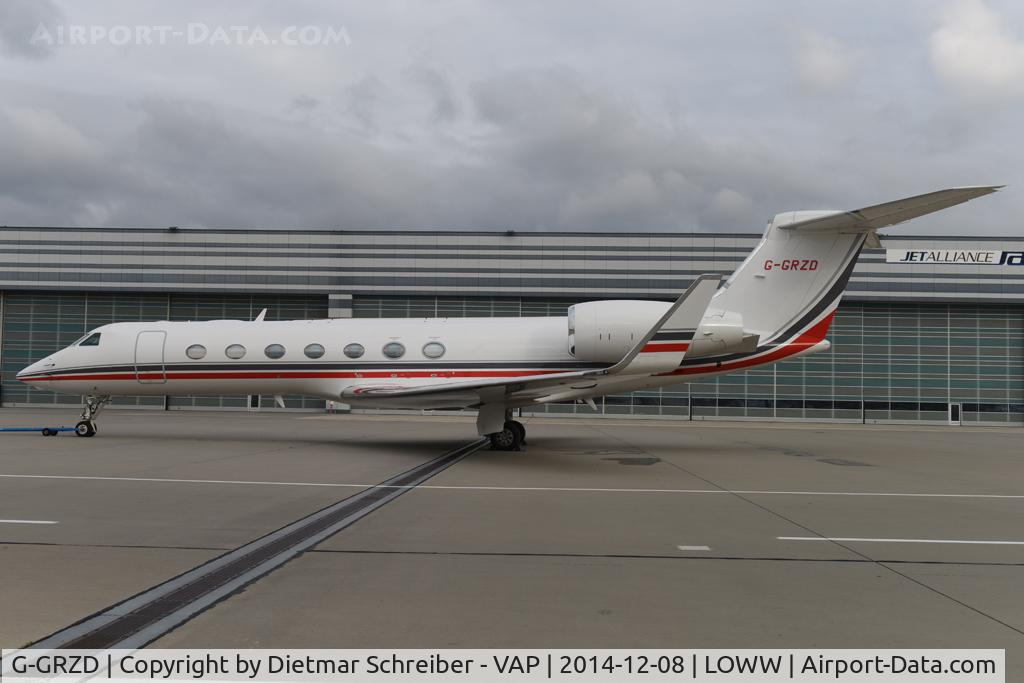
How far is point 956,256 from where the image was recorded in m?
32.5

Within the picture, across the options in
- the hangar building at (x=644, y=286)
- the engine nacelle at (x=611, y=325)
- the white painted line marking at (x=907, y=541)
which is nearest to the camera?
the white painted line marking at (x=907, y=541)

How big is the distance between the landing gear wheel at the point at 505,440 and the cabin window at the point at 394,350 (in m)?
2.84

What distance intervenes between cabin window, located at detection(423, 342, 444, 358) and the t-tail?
5.41 m

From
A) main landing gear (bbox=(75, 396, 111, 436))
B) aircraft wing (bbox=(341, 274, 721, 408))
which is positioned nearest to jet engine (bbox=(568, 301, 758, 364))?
aircraft wing (bbox=(341, 274, 721, 408))

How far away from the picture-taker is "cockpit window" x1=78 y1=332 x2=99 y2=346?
1728 cm

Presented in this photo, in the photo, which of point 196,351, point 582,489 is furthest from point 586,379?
point 196,351

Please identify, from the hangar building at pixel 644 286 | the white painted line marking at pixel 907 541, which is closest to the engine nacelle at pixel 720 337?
the white painted line marking at pixel 907 541

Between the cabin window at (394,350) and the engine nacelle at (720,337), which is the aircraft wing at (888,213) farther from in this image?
the cabin window at (394,350)

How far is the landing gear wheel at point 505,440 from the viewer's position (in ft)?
50.7

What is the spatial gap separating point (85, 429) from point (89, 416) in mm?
385

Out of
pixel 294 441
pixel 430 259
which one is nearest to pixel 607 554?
pixel 294 441

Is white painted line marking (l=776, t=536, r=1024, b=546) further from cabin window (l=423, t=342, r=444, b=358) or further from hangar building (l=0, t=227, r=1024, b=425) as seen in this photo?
hangar building (l=0, t=227, r=1024, b=425)

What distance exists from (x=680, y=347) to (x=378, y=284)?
23279mm

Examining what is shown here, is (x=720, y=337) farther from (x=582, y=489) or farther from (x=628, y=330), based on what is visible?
(x=582, y=489)
